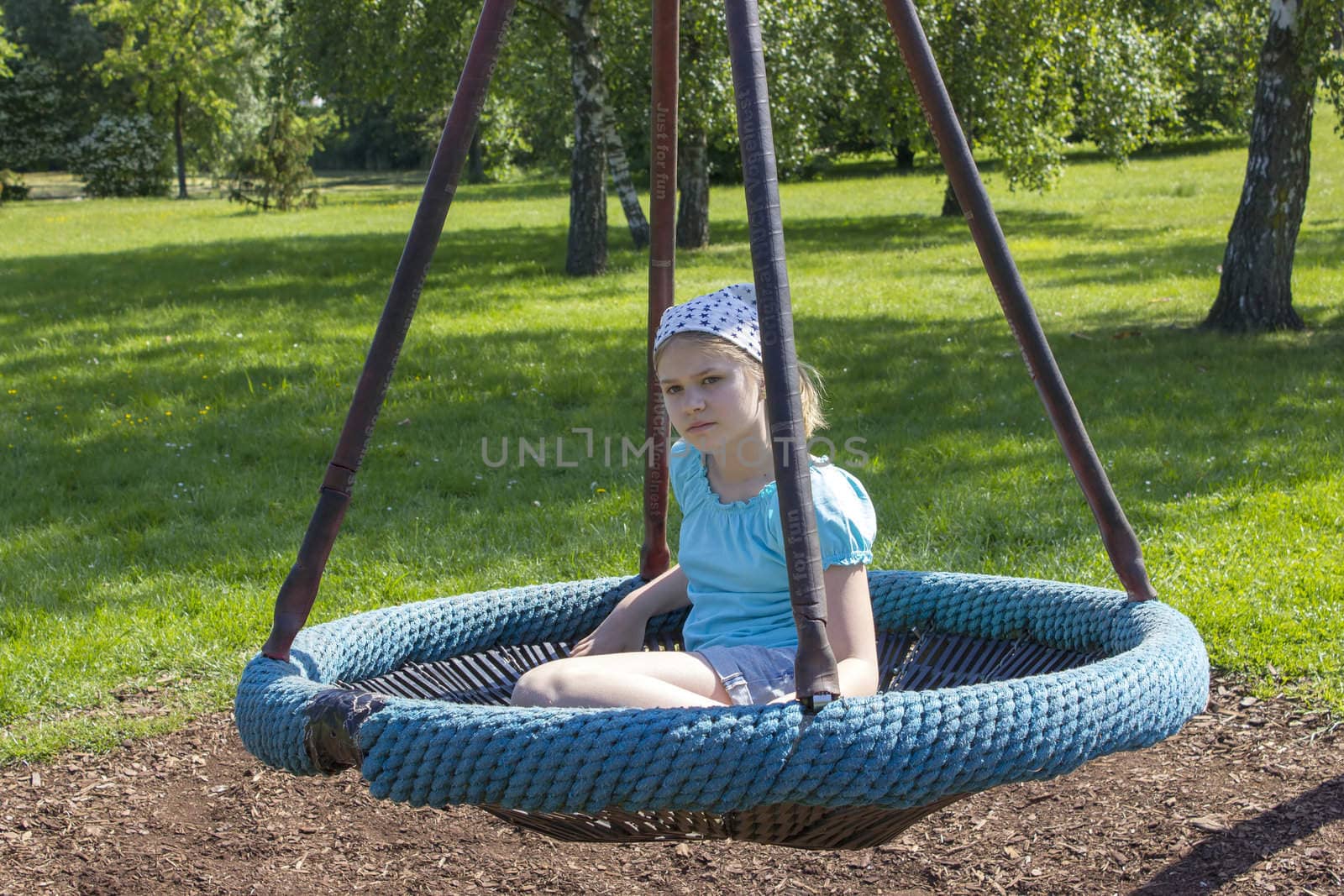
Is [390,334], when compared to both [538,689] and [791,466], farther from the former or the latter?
[791,466]

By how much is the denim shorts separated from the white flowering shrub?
33654 mm

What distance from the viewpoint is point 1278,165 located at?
7691 millimetres

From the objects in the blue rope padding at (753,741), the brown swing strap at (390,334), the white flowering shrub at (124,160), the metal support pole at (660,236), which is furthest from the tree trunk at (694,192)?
the white flowering shrub at (124,160)

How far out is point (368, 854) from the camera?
2799 millimetres

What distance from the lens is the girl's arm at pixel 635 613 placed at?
276cm

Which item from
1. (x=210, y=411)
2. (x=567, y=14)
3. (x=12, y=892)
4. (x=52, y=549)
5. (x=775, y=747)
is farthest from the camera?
(x=567, y=14)

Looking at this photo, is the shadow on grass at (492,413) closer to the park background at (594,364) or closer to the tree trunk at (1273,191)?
the park background at (594,364)

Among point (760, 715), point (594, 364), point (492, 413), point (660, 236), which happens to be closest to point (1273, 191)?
point (594, 364)

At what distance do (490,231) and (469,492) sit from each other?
12.8 m

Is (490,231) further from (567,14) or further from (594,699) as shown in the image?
(594,699)

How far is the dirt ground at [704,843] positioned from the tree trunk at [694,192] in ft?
38.7

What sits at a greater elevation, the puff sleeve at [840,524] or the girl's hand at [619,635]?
the puff sleeve at [840,524]

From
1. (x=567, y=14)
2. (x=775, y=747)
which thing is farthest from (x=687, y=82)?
(x=775, y=747)

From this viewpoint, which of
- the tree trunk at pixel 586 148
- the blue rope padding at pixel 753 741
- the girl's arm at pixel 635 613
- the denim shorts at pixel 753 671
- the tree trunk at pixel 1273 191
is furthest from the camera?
the tree trunk at pixel 586 148
